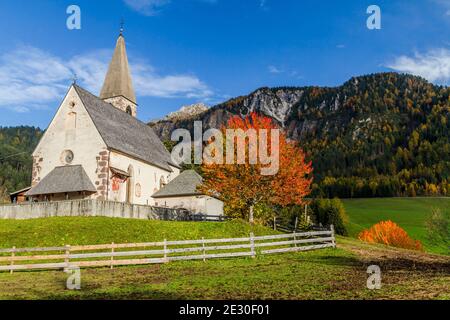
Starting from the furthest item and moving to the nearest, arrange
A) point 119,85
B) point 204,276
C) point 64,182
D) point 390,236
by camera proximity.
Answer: point 390,236, point 119,85, point 64,182, point 204,276

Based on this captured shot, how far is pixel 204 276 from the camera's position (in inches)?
659

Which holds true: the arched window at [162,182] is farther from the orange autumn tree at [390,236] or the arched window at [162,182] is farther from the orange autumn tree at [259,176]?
the orange autumn tree at [390,236]

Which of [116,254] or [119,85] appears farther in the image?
[119,85]

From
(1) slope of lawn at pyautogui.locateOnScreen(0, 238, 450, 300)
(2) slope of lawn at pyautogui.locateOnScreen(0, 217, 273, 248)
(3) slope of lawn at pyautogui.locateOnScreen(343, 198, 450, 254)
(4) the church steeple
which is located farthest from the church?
(3) slope of lawn at pyautogui.locateOnScreen(343, 198, 450, 254)

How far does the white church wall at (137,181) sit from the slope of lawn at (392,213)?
139 feet

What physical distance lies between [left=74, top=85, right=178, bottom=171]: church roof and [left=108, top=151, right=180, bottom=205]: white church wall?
2.25ft

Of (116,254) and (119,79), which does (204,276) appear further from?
(119,79)

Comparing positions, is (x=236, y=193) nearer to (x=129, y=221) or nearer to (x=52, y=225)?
(x=129, y=221)

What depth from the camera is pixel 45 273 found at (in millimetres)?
19594

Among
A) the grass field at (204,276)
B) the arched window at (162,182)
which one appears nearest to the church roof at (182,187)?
the arched window at (162,182)

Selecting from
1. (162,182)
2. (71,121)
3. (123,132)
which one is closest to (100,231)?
(71,121)

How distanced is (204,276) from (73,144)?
27705mm

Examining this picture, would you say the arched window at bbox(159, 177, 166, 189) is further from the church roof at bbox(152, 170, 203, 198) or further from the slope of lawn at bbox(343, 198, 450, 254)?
the slope of lawn at bbox(343, 198, 450, 254)

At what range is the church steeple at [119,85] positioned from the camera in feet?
194
